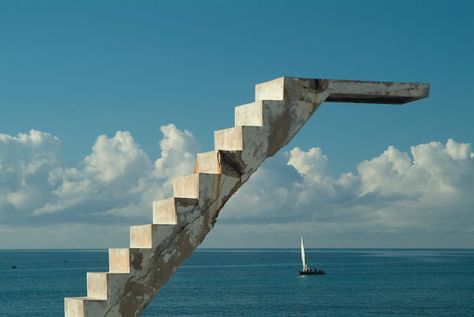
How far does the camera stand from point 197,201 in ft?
30.3

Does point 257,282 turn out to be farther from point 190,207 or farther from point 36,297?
point 190,207

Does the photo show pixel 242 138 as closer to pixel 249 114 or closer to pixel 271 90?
pixel 249 114

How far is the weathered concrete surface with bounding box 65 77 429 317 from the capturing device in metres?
9.05

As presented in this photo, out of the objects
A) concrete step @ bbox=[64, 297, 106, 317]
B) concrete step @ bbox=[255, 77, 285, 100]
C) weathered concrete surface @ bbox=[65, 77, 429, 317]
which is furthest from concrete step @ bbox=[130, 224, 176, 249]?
concrete step @ bbox=[255, 77, 285, 100]

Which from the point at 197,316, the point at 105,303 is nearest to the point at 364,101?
the point at 105,303

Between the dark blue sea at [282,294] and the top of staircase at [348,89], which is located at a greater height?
the top of staircase at [348,89]

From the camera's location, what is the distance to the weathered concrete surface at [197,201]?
905 cm

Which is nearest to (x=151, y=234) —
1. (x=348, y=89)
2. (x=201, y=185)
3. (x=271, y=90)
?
(x=201, y=185)

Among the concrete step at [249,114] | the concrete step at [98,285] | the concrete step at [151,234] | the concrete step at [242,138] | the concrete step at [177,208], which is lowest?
the concrete step at [98,285]

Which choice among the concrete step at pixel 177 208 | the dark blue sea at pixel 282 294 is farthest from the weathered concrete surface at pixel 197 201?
the dark blue sea at pixel 282 294

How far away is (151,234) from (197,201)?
0.61 meters

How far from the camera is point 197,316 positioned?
8956 centimetres

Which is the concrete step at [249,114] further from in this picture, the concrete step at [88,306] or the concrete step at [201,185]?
the concrete step at [88,306]

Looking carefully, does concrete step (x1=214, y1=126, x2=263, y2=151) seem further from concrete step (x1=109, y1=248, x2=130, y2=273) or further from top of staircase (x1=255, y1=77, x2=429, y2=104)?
concrete step (x1=109, y1=248, x2=130, y2=273)
